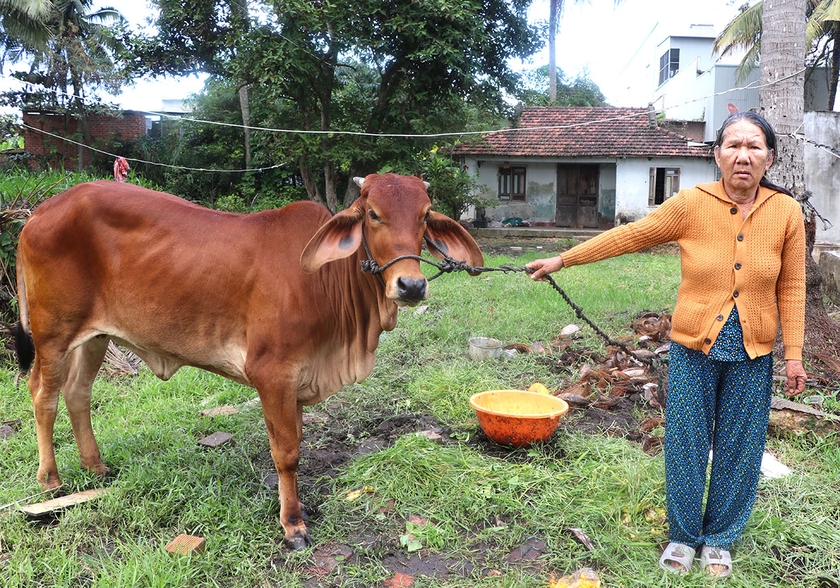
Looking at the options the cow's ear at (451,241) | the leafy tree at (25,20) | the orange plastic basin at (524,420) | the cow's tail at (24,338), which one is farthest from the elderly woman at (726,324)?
the leafy tree at (25,20)

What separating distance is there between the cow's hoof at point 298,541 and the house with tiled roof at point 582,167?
16622 millimetres

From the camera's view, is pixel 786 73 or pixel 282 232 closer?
pixel 282 232

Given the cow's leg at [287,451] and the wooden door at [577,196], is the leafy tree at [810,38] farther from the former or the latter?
the cow's leg at [287,451]

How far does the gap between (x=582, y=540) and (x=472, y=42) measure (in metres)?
10.3

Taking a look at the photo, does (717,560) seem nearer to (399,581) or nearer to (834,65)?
(399,581)

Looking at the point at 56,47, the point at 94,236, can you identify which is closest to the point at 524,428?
the point at 94,236

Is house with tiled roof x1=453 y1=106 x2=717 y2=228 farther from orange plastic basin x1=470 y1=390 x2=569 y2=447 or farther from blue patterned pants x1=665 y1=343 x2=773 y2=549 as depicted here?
blue patterned pants x1=665 y1=343 x2=773 y2=549

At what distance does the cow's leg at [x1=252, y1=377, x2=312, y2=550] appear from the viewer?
299cm

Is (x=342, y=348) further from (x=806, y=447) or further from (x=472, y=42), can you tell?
(x=472, y=42)

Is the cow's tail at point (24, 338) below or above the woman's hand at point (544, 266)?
below

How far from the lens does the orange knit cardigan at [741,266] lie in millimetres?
2531

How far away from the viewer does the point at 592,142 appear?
2009 centimetres

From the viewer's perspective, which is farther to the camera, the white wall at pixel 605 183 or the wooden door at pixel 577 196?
the wooden door at pixel 577 196

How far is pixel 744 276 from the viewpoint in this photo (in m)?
2.53
